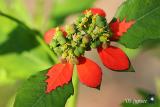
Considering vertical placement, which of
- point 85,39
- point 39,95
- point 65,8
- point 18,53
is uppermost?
point 65,8

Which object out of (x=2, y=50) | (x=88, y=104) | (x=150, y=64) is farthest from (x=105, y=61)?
(x=150, y=64)

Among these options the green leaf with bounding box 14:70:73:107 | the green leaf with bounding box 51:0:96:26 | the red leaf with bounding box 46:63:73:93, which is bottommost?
the green leaf with bounding box 14:70:73:107

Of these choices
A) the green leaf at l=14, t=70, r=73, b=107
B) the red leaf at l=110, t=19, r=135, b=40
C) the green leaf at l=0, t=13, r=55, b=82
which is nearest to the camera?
the green leaf at l=14, t=70, r=73, b=107

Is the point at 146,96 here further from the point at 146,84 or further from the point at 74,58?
the point at 146,84

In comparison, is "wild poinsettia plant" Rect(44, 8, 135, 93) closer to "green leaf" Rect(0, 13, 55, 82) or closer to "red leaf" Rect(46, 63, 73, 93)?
"red leaf" Rect(46, 63, 73, 93)

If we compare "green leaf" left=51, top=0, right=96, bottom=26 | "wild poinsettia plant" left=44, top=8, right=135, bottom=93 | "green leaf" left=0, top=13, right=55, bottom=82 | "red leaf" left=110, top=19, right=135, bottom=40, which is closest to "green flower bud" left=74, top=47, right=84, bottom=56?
"wild poinsettia plant" left=44, top=8, right=135, bottom=93

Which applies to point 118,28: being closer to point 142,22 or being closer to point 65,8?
point 142,22

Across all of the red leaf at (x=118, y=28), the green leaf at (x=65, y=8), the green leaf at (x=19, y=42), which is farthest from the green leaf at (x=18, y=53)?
the red leaf at (x=118, y=28)

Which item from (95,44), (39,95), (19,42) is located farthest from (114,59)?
(19,42)
